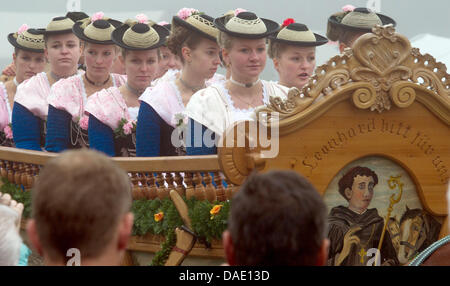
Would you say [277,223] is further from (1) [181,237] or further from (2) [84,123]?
(2) [84,123]

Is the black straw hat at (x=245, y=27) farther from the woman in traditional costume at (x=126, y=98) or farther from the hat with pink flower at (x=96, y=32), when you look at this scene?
the hat with pink flower at (x=96, y=32)

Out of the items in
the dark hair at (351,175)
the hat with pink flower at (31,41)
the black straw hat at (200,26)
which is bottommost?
the dark hair at (351,175)

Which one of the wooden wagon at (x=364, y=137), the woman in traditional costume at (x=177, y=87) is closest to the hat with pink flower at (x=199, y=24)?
the woman in traditional costume at (x=177, y=87)

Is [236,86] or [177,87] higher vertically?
[236,86]

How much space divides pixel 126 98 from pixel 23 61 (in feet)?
6.36

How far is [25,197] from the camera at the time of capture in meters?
5.38

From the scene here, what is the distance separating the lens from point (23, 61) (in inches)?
299

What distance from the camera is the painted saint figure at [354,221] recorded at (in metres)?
3.92

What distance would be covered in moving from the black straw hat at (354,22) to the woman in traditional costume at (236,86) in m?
1.19

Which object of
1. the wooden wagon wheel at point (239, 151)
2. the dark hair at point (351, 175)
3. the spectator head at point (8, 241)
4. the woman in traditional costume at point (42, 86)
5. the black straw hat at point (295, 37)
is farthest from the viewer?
the woman in traditional costume at point (42, 86)

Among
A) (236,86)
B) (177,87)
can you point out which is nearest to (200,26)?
(177,87)

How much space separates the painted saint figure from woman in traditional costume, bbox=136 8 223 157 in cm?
161
